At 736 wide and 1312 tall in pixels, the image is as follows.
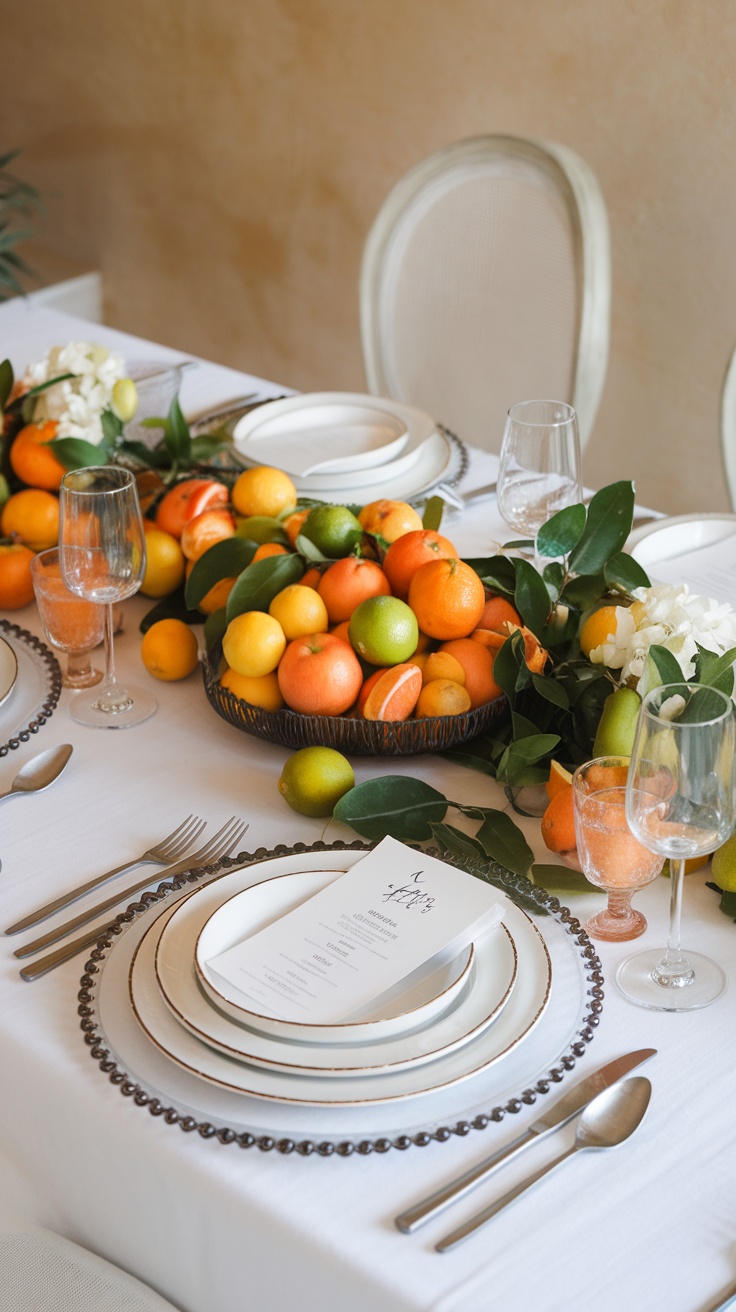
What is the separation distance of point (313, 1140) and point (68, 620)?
2.02 ft

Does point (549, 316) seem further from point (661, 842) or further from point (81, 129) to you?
point (81, 129)

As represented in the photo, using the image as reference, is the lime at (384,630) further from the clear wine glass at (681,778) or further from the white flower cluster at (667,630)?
the clear wine glass at (681,778)

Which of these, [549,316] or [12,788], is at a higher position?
[549,316]

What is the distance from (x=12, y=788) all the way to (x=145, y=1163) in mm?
406

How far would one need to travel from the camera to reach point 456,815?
3.40 ft

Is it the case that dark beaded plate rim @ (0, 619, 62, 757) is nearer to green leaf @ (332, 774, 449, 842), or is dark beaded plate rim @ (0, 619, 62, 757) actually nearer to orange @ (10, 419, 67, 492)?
orange @ (10, 419, 67, 492)

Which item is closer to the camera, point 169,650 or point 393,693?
point 393,693

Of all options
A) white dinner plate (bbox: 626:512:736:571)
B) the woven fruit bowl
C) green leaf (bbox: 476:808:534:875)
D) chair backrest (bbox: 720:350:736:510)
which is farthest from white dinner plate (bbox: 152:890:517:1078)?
chair backrest (bbox: 720:350:736:510)

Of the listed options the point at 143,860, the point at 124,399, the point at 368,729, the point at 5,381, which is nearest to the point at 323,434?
the point at 124,399

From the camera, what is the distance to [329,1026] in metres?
0.75

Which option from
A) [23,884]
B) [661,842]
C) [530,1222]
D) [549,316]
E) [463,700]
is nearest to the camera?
[530,1222]

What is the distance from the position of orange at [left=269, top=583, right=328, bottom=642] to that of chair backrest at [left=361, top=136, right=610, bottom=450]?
3.19 ft

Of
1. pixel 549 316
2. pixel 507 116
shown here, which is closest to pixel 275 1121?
pixel 549 316

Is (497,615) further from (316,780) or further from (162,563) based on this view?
(162,563)
